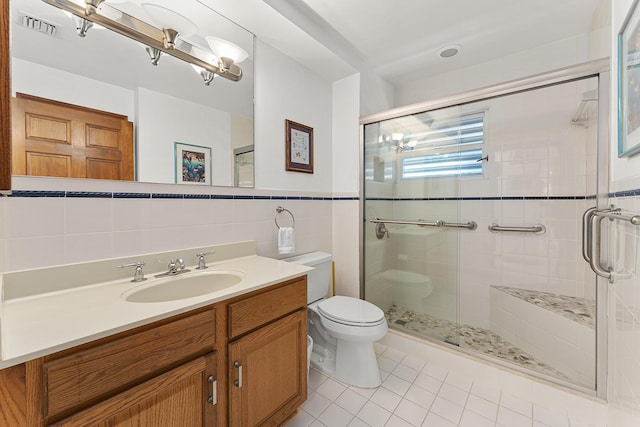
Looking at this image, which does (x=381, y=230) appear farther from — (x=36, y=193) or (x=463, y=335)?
(x=36, y=193)

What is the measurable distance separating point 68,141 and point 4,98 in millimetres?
485

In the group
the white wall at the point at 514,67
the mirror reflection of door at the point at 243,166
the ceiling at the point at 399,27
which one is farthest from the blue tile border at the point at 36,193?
the white wall at the point at 514,67

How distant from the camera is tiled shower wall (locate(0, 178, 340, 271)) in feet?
3.14

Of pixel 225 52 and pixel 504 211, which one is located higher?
pixel 225 52

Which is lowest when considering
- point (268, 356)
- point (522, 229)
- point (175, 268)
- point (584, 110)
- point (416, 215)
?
point (268, 356)

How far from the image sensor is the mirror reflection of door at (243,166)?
1595mm

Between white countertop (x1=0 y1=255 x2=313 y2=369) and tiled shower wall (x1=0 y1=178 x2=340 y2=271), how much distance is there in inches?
6.3

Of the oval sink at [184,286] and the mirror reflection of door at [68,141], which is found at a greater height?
the mirror reflection of door at [68,141]

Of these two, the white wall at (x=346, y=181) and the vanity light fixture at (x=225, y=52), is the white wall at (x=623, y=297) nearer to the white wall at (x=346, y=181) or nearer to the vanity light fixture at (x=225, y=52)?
the white wall at (x=346, y=181)

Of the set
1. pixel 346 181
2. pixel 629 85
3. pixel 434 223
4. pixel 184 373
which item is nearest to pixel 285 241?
pixel 346 181

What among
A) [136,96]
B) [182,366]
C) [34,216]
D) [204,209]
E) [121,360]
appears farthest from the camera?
[204,209]

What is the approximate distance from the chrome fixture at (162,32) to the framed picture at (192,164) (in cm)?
40

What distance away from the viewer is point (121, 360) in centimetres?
74

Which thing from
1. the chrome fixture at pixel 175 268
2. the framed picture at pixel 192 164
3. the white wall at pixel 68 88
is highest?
the white wall at pixel 68 88
